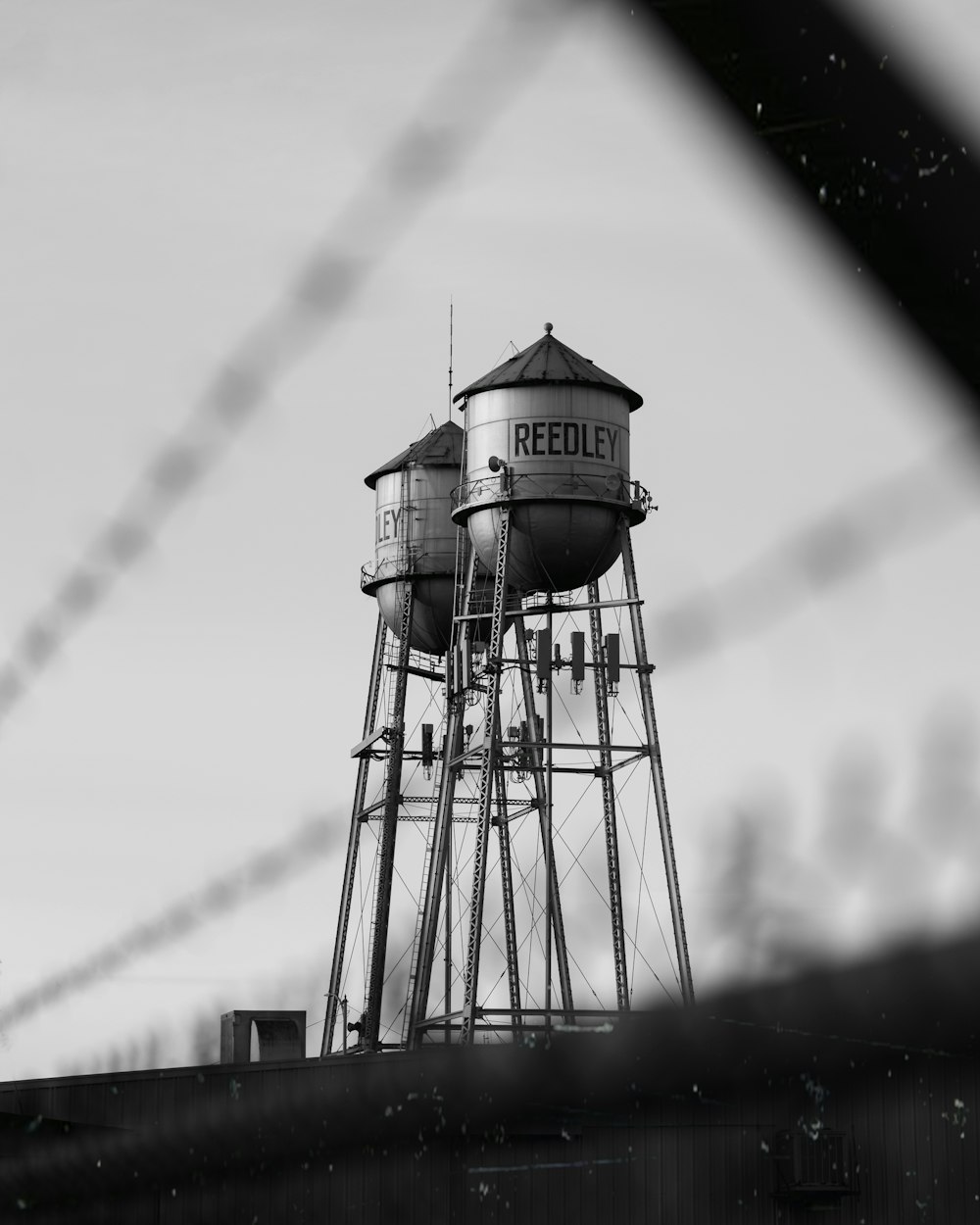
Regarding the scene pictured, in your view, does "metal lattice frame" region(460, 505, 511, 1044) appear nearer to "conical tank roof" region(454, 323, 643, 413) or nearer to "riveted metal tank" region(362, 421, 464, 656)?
"conical tank roof" region(454, 323, 643, 413)

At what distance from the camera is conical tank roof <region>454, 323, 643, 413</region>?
4322cm

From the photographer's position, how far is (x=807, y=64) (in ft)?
5.89

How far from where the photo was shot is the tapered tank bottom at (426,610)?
52.5 m

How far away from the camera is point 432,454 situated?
53.7 metres

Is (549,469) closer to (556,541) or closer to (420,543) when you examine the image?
(556,541)

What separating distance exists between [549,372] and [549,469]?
8.50 feet

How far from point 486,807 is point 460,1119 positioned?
126 ft

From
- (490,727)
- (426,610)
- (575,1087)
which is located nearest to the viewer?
(575,1087)

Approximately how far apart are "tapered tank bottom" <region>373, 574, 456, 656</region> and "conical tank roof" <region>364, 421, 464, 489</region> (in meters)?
3.30

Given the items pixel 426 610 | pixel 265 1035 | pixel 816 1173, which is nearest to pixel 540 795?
pixel 426 610

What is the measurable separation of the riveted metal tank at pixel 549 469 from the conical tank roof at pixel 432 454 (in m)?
9.30

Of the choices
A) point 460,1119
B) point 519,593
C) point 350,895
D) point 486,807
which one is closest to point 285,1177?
point 460,1119

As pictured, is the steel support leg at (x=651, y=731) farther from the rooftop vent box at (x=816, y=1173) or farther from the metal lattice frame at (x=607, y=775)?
the rooftop vent box at (x=816, y=1173)

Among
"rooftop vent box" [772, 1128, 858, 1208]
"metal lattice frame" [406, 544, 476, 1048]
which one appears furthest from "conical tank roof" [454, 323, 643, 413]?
"rooftop vent box" [772, 1128, 858, 1208]
